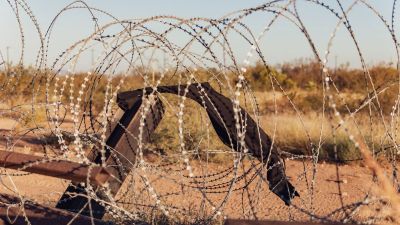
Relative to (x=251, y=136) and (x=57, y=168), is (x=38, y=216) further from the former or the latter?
(x=251, y=136)

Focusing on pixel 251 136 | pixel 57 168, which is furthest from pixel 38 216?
pixel 251 136

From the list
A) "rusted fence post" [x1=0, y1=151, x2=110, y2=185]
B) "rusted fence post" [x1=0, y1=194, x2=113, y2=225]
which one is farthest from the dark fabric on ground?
"rusted fence post" [x1=0, y1=151, x2=110, y2=185]

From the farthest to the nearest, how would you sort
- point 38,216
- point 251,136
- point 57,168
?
point 251,136 < point 38,216 < point 57,168

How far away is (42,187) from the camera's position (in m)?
8.24

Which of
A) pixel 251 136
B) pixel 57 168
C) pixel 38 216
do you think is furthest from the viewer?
pixel 251 136

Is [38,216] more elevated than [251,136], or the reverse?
[251,136]

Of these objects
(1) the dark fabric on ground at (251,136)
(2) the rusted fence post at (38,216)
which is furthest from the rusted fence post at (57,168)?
(1) the dark fabric on ground at (251,136)

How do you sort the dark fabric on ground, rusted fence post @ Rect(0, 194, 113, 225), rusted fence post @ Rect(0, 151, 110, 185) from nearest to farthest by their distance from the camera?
rusted fence post @ Rect(0, 151, 110, 185)
rusted fence post @ Rect(0, 194, 113, 225)
the dark fabric on ground

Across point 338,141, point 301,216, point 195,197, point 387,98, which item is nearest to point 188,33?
point 301,216

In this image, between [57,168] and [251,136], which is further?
[251,136]

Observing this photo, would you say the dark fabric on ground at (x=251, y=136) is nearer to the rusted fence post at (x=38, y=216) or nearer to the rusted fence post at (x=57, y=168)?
the rusted fence post at (x=38, y=216)

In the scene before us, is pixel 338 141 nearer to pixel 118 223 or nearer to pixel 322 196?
pixel 322 196

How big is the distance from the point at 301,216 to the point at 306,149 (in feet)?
16.7

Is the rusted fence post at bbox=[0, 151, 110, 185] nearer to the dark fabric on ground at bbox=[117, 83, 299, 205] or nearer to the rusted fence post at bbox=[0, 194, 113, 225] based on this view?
the rusted fence post at bbox=[0, 194, 113, 225]
